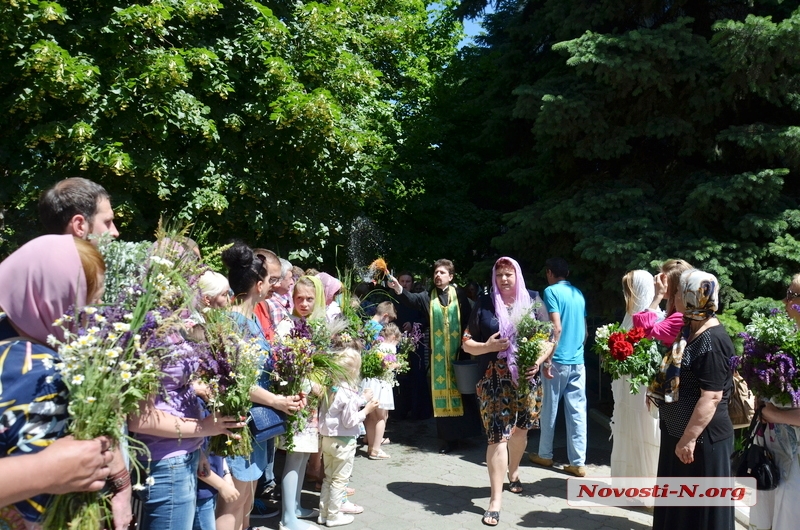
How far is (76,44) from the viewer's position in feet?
27.1

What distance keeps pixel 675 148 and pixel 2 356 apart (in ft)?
27.4

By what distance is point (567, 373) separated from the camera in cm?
707

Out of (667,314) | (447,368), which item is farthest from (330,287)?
(667,314)

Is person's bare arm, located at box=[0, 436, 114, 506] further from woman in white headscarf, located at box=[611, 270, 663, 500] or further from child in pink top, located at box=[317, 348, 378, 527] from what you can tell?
woman in white headscarf, located at box=[611, 270, 663, 500]

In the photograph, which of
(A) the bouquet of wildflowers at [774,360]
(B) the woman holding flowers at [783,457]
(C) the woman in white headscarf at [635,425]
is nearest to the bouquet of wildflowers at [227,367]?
(A) the bouquet of wildflowers at [774,360]

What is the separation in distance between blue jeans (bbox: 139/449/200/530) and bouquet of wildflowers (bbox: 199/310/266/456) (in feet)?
1.02

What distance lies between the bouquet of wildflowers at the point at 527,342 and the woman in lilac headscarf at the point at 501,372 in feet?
0.11

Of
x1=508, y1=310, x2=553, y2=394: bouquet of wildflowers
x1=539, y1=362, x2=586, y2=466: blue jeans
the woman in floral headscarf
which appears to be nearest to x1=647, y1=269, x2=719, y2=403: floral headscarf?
the woman in floral headscarf

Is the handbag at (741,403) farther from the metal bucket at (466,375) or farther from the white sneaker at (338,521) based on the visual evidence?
the white sneaker at (338,521)

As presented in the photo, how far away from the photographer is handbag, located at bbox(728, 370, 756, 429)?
4.82 metres

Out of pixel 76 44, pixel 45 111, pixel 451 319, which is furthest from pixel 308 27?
pixel 451 319

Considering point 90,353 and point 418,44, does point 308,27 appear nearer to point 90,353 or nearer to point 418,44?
point 418,44

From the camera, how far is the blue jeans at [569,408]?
6.95 metres

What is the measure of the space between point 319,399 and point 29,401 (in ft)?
8.11
